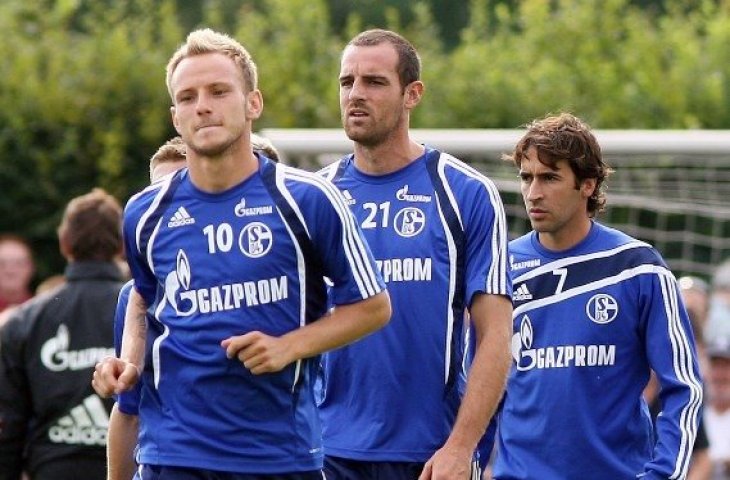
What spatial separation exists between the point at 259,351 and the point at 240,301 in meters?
0.18

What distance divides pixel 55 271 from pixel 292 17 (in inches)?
128

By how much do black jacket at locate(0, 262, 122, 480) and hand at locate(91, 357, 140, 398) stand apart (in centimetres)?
317

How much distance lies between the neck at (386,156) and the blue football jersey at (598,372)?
28.2 inches

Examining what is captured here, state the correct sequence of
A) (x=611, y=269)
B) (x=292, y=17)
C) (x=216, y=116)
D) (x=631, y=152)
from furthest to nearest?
(x=292, y=17)
(x=631, y=152)
(x=611, y=269)
(x=216, y=116)

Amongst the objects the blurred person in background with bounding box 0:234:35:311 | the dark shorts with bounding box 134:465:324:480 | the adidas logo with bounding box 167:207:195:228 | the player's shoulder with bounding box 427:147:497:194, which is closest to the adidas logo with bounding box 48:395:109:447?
the player's shoulder with bounding box 427:147:497:194

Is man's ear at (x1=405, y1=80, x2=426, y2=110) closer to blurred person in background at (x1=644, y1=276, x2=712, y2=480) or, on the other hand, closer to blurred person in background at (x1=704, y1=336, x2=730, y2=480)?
blurred person in background at (x1=644, y1=276, x2=712, y2=480)

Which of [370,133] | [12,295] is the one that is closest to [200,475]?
[370,133]

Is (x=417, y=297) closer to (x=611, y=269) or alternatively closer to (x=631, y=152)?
(x=611, y=269)

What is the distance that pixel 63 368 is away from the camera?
8922mm

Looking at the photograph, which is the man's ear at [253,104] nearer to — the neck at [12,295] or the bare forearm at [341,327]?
the bare forearm at [341,327]

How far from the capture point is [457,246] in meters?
6.59

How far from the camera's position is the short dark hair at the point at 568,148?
23.3 ft

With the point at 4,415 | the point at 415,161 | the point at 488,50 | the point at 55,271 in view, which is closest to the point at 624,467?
the point at 415,161

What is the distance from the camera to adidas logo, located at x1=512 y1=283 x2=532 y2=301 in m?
7.05
